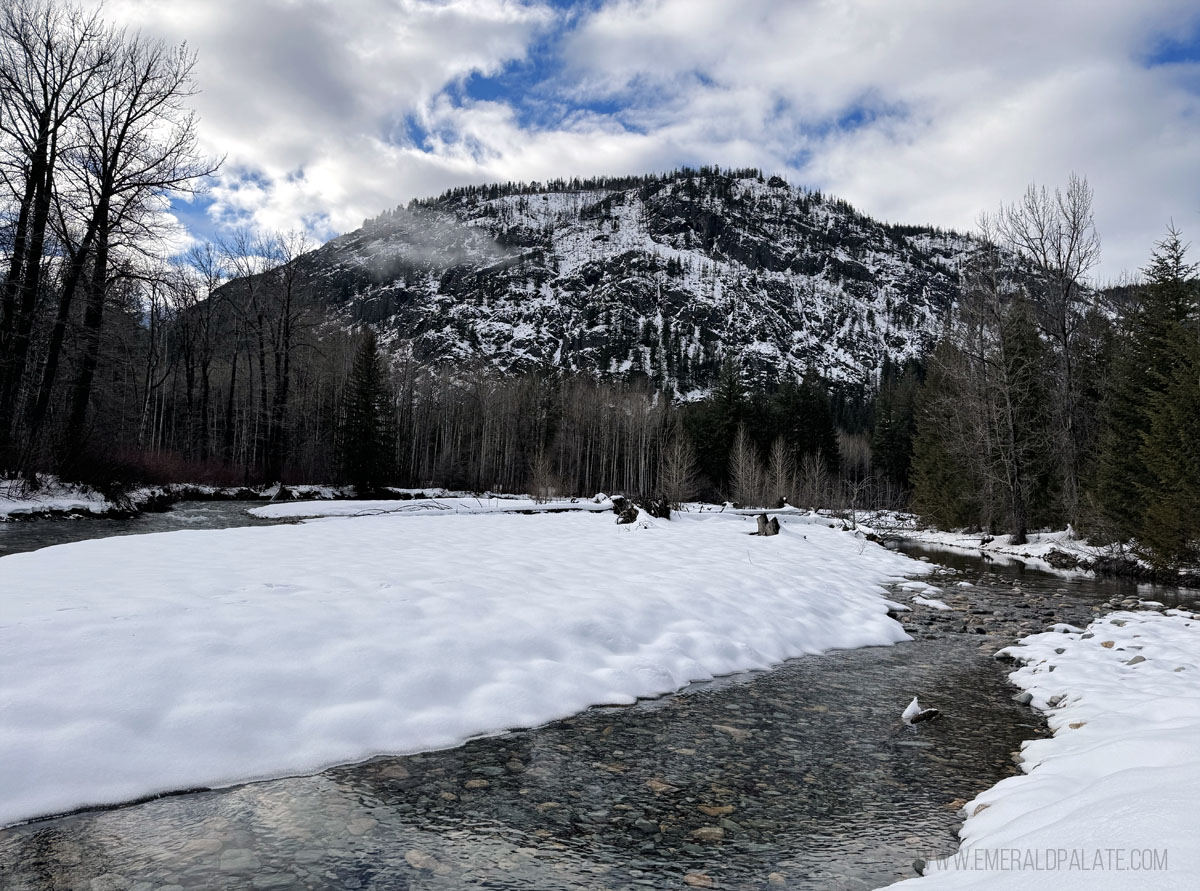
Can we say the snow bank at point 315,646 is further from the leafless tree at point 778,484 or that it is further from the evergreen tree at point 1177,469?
the leafless tree at point 778,484

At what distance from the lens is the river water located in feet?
7.86

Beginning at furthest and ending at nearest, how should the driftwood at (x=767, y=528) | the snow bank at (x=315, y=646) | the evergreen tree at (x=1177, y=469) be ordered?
the driftwood at (x=767, y=528), the evergreen tree at (x=1177, y=469), the snow bank at (x=315, y=646)

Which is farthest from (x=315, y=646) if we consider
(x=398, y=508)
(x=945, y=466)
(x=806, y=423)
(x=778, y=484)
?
(x=806, y=423)

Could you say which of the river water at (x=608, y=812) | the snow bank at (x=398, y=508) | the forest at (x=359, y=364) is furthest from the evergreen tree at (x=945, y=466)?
the river water at (x=608, y=812)

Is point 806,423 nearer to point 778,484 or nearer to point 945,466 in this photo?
point 778,484

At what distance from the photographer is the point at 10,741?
9.04ft

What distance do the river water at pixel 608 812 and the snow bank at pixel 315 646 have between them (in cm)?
24

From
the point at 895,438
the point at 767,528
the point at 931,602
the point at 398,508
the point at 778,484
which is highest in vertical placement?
the point at 895,438

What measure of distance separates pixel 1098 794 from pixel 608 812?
7.18 ft

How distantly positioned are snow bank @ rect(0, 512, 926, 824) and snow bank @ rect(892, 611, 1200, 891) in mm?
2334

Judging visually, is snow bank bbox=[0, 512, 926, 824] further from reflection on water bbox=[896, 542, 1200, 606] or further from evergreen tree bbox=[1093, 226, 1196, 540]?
evergreen tree bbox=[1093, 226, 1196, 540]

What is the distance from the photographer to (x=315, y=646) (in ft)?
13.8

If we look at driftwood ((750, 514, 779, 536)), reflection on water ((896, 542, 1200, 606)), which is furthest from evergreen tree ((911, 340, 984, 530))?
driftwood ((750, 514, 779, 536))

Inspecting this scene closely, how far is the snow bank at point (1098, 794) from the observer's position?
1726 mm
